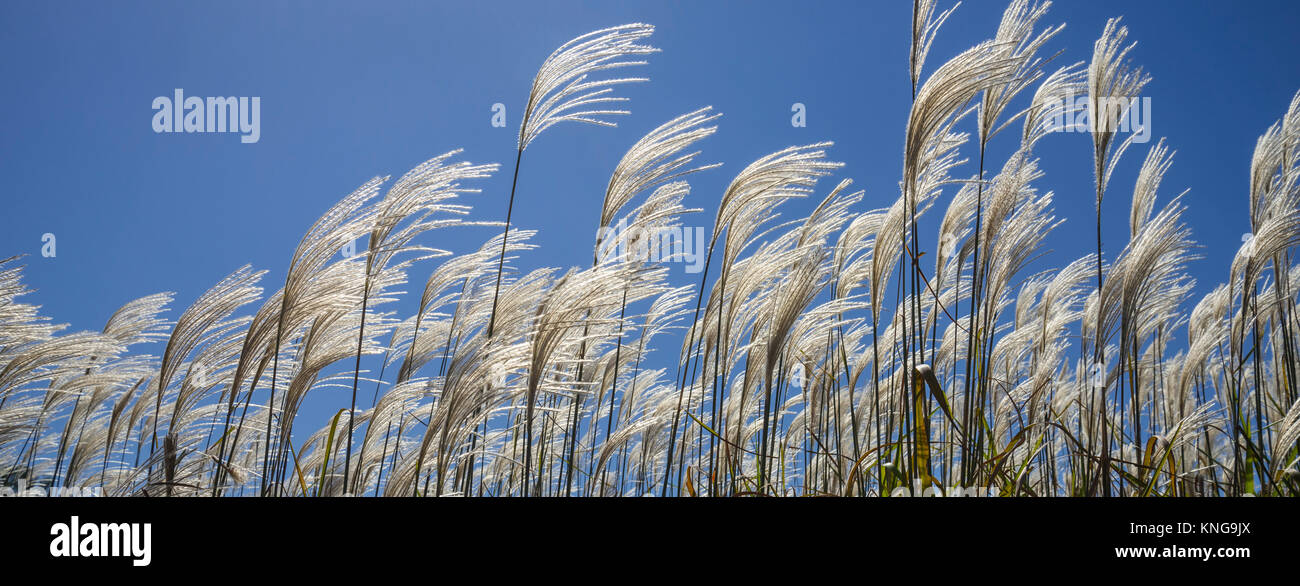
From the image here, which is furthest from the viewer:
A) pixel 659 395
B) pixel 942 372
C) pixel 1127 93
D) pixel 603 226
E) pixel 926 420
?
pixel 659 395

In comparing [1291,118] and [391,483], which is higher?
[1291,118]

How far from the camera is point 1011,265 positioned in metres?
2.86

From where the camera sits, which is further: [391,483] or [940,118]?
[391,483]

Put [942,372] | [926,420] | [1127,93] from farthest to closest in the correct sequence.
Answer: [942,372] → [1127,93] → [926,420]

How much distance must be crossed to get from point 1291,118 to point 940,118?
2.35m
